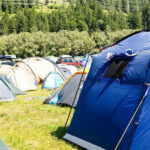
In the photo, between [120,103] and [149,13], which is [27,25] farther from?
[120,103]

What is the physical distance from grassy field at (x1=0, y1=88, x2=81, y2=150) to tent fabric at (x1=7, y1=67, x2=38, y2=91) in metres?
3.36

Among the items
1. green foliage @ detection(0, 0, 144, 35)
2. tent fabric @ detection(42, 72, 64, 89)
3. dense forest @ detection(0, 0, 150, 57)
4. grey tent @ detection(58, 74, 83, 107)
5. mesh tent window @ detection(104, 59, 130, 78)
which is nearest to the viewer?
mesh tent window @ detection(104, 59, 130, 78)

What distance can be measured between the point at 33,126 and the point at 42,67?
32.3 ft

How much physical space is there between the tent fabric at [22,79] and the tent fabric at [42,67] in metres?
2.40

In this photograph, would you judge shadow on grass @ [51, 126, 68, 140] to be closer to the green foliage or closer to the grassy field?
the grassy field

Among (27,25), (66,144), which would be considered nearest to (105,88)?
(66,144)

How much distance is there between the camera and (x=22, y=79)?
12820 mm

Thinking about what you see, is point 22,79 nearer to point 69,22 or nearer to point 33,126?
point 33,126

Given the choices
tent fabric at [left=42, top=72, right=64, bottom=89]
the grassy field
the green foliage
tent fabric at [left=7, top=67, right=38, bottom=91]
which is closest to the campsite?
the grassy field

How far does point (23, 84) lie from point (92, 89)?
8469 mm

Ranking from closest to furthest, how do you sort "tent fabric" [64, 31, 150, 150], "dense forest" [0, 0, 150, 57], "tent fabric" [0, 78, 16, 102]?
"tent fabric" [64, 31, 150, 150] → "tent fabric" [0, 78, 16, 102] → "dense forest" [0, 0, 150, 57]

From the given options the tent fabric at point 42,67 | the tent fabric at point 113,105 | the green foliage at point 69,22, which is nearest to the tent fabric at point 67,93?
the tent fabric at point 113,105

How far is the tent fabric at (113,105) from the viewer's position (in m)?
3.96

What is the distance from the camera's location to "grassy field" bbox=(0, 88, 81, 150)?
16.9 feet
